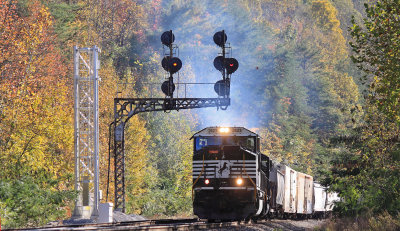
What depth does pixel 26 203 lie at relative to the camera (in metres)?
29.7

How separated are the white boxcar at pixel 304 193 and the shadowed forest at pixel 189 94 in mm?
1825

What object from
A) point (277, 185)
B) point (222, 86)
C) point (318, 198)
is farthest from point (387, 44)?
point (318, 198)

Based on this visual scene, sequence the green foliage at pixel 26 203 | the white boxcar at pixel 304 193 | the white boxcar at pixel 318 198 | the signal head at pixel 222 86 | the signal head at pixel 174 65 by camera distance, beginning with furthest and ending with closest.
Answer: the white boxcar at pixel 318 198, the white boxcar at pixel 304 193, the signal head at pixel 222 86, the signal head at pixel 174 65, the green foliage at pixel 26 203

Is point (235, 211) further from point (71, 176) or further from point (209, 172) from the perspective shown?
point (71, 176)

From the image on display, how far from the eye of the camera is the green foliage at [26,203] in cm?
2853

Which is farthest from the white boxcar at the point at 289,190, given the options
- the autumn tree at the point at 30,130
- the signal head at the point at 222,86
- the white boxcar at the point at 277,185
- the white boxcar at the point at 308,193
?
the autumn tree at the point at 30,130

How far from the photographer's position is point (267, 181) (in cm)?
3139

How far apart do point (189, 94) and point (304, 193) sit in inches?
1681

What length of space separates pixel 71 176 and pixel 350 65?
10560 centimetres

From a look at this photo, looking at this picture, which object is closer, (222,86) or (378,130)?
(378,130)

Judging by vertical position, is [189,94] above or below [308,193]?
above

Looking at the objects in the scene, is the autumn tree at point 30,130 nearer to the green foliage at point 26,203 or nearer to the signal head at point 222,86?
the green foliage at point 26,203

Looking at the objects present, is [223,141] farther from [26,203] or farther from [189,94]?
[189,94]

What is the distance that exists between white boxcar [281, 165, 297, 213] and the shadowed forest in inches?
92.2
